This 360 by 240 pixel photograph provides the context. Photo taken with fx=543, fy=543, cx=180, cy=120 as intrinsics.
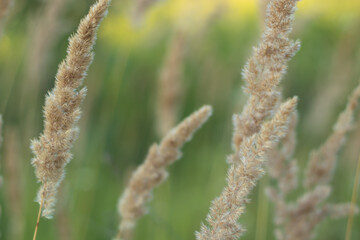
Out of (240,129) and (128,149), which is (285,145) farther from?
(128,149)

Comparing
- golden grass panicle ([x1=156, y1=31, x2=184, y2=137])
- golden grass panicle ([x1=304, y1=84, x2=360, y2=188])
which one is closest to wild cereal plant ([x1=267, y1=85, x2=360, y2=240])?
golden grass panicle ([x1=304, y1=84, x2=360, y2=188])

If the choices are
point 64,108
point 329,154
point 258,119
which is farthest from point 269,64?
point 329,154

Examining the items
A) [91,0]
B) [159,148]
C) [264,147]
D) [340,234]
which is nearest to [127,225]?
[159,148]

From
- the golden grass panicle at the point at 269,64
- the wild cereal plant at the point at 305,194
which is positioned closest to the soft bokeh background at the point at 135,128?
the wild cereal plant at the point at 305,194

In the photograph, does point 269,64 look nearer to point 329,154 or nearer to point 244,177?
point 244,177

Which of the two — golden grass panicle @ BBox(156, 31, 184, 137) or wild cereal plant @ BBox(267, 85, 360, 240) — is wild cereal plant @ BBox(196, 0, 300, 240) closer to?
wild cereal plant @ BBox(267, 85, 360, 240)

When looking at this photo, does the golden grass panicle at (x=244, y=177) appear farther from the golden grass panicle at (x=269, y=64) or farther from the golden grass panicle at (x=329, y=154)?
the golden grass panicle at (x=329, y=154)

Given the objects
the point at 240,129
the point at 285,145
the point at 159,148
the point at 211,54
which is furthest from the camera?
the point at 211,54
